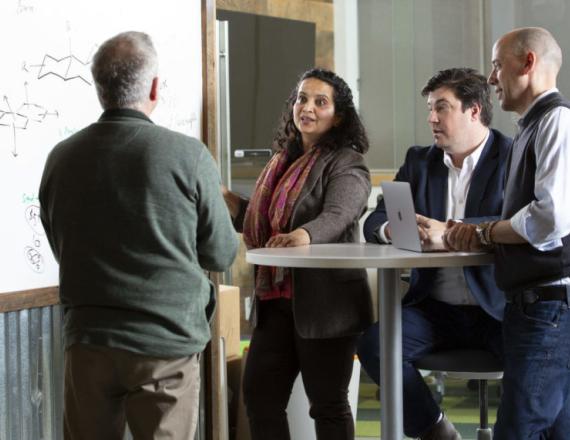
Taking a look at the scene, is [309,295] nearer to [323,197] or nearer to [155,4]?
[323,197]

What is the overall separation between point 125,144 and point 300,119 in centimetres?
107

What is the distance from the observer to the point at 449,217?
119 inches

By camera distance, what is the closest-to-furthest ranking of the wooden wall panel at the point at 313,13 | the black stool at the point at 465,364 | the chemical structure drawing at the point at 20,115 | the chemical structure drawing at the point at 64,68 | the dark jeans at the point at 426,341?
1. the chemical structure drawing at the point at 20,115
2. the chemical structure drawing at the point at 64,68
3. the black stool at the point at 465,364
4. the dark jeans at the point at 426,341
5. the wooden wall panel at the point at 313,13

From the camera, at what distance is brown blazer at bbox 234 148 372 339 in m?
2.78

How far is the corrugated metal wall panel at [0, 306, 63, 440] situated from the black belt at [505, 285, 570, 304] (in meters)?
1.31

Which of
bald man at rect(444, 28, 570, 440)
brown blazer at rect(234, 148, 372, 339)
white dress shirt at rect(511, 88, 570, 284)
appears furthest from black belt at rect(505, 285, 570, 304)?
brown blazer at rect(234, 148, 372, 339)

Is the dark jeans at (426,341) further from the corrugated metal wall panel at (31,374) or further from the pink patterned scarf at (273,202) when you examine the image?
the corrugated metal wall panel at (31,374)

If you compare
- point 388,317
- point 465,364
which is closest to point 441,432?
point 465,364

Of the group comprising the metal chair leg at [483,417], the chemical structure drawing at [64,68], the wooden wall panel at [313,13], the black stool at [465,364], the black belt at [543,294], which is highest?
the wooden wall panel at [313,13]

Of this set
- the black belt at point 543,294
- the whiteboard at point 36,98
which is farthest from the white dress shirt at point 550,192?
the whiteboard at point 36,98

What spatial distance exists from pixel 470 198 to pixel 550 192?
59cm

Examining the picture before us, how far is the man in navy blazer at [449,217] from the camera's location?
2.87m

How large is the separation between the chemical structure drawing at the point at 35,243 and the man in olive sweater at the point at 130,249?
12.8 inches

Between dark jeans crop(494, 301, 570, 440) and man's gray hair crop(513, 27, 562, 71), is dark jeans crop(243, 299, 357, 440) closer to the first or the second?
dark jeans crop(494, 301, 570, 440)
